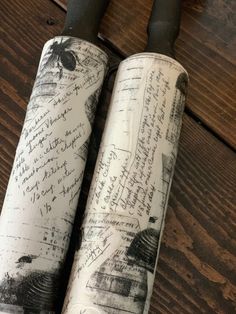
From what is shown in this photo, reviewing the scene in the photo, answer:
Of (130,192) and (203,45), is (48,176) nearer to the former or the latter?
(130,192)

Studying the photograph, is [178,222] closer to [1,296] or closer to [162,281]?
[162,281]

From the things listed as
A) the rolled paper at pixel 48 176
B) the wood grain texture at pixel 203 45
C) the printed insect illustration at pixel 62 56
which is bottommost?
the rolled paper at pixel 48 176

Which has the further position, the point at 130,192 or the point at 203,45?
the point at 203,45

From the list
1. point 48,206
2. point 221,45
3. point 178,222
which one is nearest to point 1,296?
point 48,206

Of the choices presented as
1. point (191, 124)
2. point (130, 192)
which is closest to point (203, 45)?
point (191, 124)

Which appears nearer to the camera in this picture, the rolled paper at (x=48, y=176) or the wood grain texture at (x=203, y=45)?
the rolled paper at (x=48, y=176)
